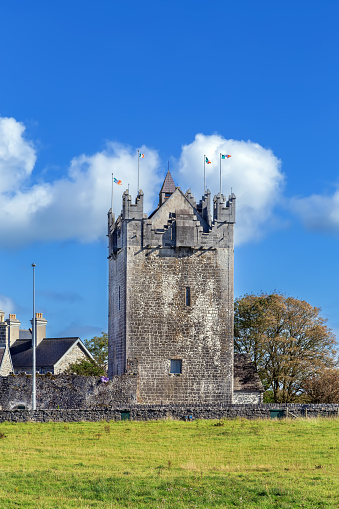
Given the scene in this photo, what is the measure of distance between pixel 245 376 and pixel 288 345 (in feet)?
34.3

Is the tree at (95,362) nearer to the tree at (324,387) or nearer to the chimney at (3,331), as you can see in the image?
the chimney at (3,331)

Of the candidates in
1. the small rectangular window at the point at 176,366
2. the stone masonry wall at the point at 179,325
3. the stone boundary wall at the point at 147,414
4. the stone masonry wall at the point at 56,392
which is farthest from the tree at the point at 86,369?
the stone boundary wall at the point at 147,414

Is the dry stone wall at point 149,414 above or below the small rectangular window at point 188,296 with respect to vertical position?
below

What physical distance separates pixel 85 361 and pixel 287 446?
157ft

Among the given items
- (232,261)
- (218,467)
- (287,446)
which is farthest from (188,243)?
(218,467)

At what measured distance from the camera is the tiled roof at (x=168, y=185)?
54.2 metres

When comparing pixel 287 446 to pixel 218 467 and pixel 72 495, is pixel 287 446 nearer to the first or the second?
pixel 218 467

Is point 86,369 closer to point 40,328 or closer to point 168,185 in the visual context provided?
point 40,328

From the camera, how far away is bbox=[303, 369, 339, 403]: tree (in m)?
60.1

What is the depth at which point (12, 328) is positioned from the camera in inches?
3319

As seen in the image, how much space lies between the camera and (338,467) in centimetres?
2431

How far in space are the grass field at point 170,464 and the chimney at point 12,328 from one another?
158 feet

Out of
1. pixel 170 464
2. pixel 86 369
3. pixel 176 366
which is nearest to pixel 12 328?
pixel 86 369

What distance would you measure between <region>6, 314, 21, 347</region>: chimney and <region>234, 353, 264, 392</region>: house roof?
112 feet
